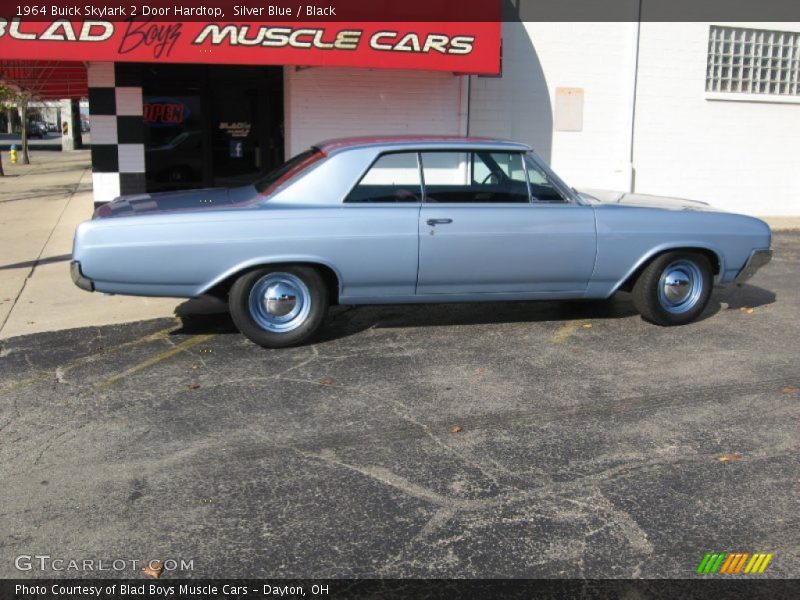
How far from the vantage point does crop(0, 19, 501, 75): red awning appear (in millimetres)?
8469

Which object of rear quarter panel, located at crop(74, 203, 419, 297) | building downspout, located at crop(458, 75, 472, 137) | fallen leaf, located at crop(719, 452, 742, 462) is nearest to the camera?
fallen leaf, located at crop(719, 452, 742, 462)

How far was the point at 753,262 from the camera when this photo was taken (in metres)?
6.74

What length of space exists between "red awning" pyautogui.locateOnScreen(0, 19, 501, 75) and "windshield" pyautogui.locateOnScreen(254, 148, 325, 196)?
9.99 feet

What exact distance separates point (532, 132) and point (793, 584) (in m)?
9.99

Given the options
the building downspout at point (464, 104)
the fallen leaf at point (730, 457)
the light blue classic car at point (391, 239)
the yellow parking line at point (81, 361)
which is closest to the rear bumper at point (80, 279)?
the light blue classic car at point (391, 239)

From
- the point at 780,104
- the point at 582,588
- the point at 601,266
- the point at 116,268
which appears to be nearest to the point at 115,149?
the point at 116,268

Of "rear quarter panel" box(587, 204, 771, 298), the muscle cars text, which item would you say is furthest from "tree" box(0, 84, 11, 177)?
"rear quarter panel" box(587, 204, 771, 298)

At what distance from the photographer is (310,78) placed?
438 inches

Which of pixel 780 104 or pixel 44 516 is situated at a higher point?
pixel 780 104

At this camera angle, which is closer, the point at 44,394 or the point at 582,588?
the point at 582,588

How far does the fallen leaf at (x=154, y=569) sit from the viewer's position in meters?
3.13

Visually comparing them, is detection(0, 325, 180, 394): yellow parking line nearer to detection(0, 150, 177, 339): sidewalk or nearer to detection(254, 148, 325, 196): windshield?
detection(0, 150, 177, 339): sidewalk

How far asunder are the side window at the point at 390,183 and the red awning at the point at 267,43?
3630 millimetres

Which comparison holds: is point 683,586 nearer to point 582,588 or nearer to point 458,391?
→ point 582,588
